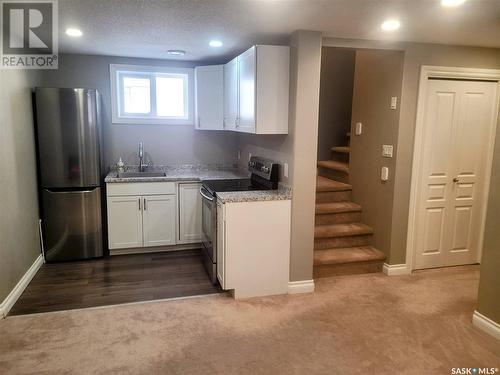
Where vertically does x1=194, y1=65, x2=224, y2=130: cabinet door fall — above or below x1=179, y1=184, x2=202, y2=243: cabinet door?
above

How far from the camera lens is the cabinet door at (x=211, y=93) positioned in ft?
14.6

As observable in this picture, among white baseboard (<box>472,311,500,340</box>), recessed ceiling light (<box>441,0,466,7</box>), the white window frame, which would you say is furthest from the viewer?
the white window frame

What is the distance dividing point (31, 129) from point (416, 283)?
13.7ft

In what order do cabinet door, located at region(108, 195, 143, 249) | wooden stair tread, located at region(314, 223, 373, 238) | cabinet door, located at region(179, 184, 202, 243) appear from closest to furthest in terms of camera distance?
wooden stair tread, located at region(314, 223, 373, 238) → cabinet door, located at region(108, 195, 143, 249) → cabinet door, located at region(179, 184, 202, 243)

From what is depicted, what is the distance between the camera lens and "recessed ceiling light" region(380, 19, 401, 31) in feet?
9.46

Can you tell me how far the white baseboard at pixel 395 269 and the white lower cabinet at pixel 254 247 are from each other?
1.18 m

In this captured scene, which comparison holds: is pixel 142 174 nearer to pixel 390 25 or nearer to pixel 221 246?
pixel 221 246

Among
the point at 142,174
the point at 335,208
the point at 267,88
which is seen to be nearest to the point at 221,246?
the point at 267,88

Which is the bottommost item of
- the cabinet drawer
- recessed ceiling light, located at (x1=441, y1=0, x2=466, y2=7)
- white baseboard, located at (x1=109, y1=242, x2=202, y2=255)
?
white baseboard, located at (x1=109, y1=242, x2=202, y2=255)

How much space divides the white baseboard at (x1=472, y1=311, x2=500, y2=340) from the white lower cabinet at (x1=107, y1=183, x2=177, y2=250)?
10.3 feet

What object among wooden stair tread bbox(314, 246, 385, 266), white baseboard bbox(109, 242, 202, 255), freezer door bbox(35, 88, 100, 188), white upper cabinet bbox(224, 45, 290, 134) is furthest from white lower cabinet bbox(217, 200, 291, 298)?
freezer door bbox(35, 88, 100, 188)

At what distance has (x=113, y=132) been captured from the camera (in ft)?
15.6

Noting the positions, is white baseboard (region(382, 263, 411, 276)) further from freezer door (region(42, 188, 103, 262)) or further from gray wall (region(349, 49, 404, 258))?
freezer door (region(42, 188, 103, 262))

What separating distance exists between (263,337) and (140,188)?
2.36 metres
